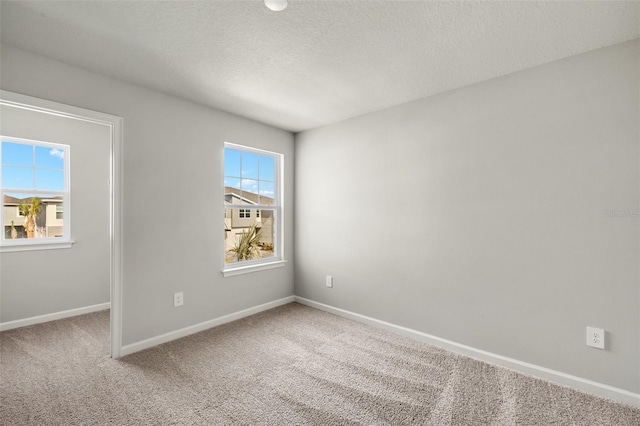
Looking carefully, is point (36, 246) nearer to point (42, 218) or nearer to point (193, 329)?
point (42, 218)

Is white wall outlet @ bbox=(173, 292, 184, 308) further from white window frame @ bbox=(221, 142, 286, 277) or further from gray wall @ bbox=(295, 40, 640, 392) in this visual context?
gray wall @ bbox=(295, 40, 640, 392)

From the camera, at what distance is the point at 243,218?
368 centimetres

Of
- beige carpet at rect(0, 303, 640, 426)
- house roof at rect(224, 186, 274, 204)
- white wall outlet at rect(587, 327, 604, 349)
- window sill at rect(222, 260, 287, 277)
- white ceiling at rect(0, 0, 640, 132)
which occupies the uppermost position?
white ceiling at rect(0, 0, 640, 132)

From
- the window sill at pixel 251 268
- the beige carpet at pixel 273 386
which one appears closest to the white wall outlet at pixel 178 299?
the beige carpet at pixel 273 386

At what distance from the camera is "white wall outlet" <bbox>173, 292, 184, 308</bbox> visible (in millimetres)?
2859

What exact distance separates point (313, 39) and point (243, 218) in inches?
91.4

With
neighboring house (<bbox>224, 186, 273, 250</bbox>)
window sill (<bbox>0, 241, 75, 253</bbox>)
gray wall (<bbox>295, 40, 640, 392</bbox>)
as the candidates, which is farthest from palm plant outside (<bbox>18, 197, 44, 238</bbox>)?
gray wall (<bbox>295, 40, 640, 392</bbox>)

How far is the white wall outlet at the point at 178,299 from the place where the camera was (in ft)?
9.38

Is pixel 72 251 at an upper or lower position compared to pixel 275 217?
lower

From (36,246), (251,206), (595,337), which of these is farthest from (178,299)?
(595,337)

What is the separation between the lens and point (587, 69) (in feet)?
6.73

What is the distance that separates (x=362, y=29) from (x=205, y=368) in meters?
2.70

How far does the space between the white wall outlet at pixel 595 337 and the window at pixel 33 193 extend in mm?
5163

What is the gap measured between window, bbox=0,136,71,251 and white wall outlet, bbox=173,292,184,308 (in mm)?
1833
